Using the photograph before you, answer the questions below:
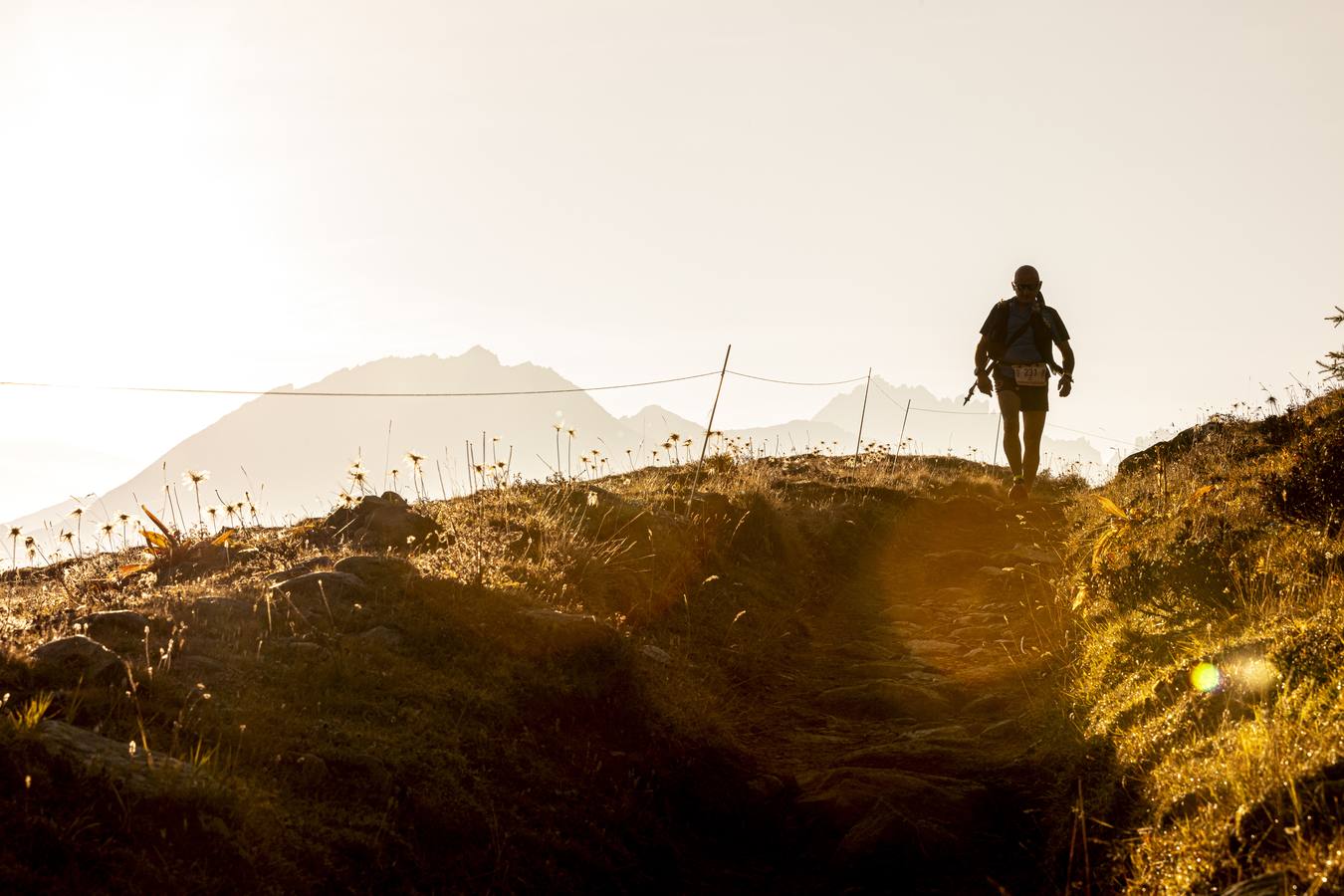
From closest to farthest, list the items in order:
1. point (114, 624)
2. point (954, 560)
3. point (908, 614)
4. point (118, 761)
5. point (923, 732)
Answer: point (118, 761), point (114, 624), point (923, 732), point (908, 614), point (954, 560)

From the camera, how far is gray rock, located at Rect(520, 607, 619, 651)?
604cm

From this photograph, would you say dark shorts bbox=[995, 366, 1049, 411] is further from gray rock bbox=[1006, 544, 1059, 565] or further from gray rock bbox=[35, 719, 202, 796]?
gray rock bbox=[35, 719, 202, 796]

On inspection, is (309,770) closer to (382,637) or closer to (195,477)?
(382,637)

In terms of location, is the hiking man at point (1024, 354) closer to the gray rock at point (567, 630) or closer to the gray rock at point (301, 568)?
the gray rock at point (567, 630)

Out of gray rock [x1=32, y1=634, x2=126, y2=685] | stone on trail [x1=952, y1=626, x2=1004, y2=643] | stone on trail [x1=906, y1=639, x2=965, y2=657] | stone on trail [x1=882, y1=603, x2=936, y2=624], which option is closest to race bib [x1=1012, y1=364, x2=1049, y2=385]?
stone on trail [x1=882, y1=603, x2=936, y2=624]

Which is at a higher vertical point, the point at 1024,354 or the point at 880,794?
the point at 1024,354

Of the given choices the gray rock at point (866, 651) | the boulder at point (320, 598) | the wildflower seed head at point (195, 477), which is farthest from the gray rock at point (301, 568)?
the gray rock at point (866, 651)

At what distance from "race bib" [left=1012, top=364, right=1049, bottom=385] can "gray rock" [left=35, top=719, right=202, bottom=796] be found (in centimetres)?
1216

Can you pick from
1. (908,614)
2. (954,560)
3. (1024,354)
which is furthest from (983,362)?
(908,614)

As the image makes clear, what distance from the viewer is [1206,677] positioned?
4.76m

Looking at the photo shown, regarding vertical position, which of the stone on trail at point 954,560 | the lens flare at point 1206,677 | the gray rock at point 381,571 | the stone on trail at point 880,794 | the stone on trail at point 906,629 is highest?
the gray rock at point 381,571

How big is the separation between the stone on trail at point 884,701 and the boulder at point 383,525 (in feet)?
12.2

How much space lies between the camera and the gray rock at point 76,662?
4.21 meters

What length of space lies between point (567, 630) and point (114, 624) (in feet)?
8.58
